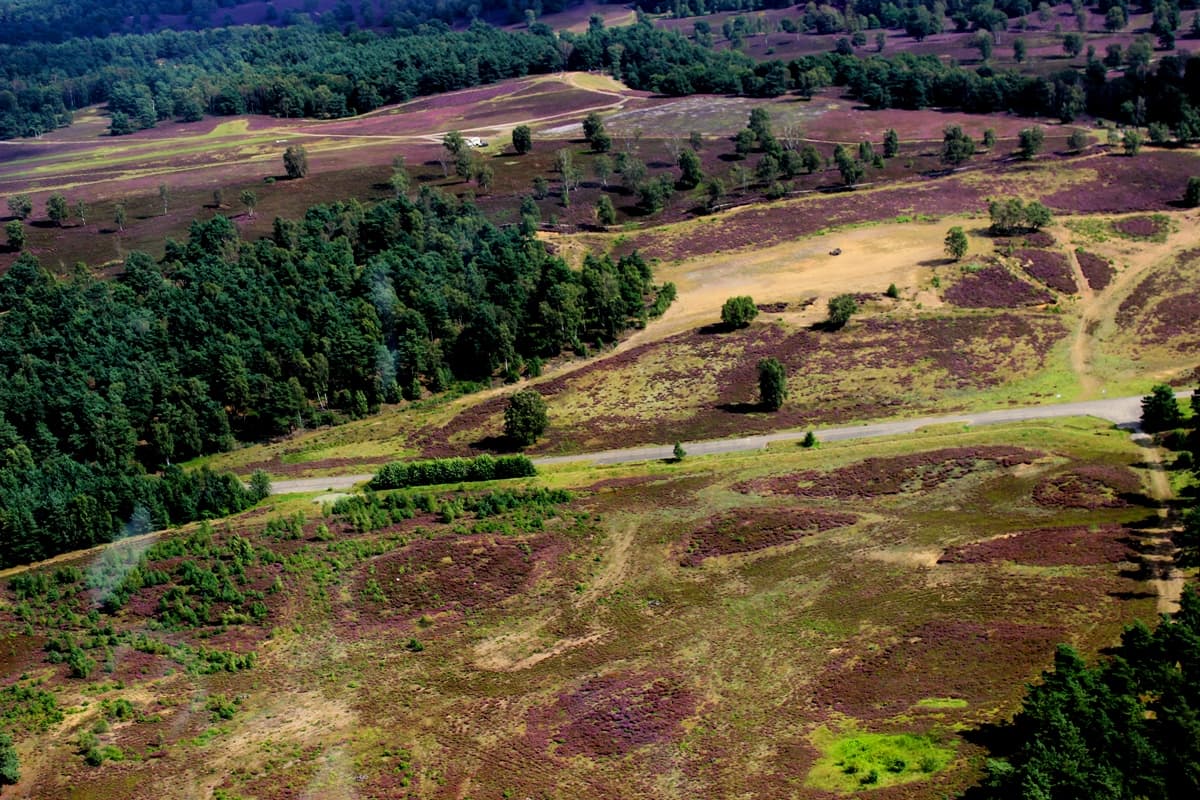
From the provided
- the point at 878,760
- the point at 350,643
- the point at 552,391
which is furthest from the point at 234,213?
the point at 878,760

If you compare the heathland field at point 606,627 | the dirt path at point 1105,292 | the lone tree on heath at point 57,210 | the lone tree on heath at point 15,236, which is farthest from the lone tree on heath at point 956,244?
the lone tree on heath at point 57,210

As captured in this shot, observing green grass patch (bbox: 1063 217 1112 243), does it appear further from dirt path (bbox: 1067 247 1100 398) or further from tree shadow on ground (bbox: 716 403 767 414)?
tree shadow on ground (bbox: 716 403 767 414)

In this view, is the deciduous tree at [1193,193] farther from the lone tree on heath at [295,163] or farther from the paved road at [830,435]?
the lone tree on heath at [295,163]

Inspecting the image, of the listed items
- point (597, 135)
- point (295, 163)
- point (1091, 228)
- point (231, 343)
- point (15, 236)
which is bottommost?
point (1091, 228)

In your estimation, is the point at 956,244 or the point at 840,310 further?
the point at 956,244

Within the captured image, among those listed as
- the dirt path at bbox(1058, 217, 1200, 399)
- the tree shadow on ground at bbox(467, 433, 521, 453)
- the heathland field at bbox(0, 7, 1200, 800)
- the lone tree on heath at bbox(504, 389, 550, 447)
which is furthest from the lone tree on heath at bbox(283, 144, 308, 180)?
the dirt path at bbox(1058, 217, 1200, 399)

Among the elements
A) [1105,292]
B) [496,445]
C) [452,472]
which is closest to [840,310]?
[1105,292]

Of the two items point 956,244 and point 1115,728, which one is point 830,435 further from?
point 956,244
